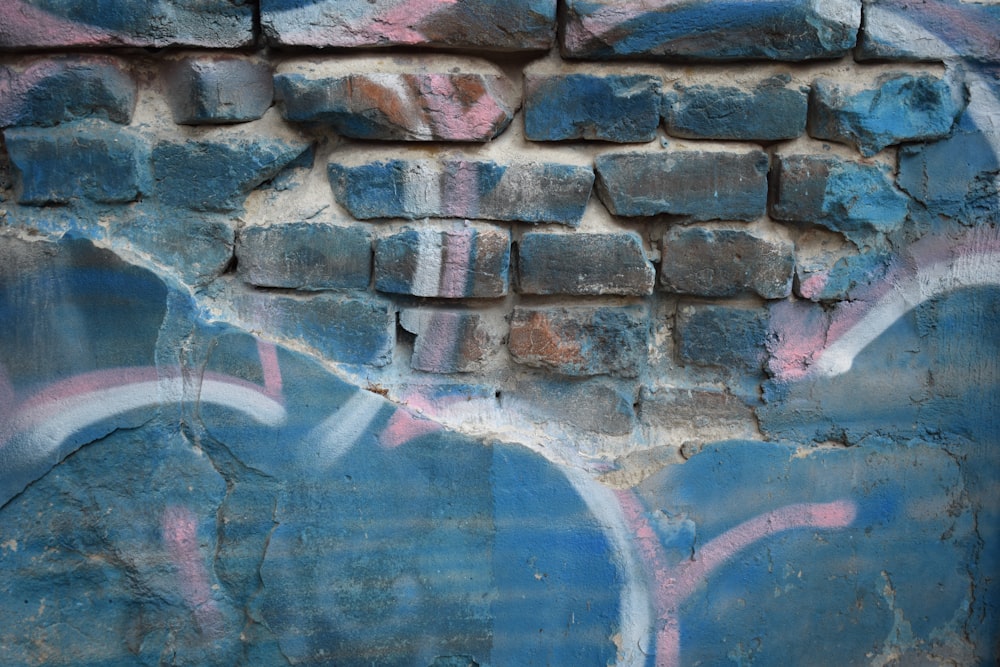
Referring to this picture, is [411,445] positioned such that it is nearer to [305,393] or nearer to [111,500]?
[305,393]

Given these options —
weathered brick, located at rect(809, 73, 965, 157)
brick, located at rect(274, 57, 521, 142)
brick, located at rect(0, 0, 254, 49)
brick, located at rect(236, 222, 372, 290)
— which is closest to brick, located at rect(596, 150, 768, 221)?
weathered brick, located at rect(809, 73, 965, 157)

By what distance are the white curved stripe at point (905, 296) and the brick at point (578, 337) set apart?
1.19 feet

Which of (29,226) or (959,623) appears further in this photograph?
(959,623)

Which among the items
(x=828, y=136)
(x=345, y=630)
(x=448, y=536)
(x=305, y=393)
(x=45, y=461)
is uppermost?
(x=828, y=136)

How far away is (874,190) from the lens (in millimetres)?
1452

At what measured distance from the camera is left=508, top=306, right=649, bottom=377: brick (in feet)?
4.81

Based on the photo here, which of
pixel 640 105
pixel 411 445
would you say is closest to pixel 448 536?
pixel 411 445

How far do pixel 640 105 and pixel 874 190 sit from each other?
47cm

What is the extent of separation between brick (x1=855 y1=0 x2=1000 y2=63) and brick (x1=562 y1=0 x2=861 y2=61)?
0.13ft

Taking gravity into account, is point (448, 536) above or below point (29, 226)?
below

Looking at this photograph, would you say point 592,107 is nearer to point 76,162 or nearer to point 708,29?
point 708,29

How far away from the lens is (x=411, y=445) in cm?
145

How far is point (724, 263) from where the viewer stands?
1460mm

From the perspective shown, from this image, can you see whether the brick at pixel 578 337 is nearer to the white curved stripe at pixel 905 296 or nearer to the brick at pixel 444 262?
the brick at pixel 444 262
